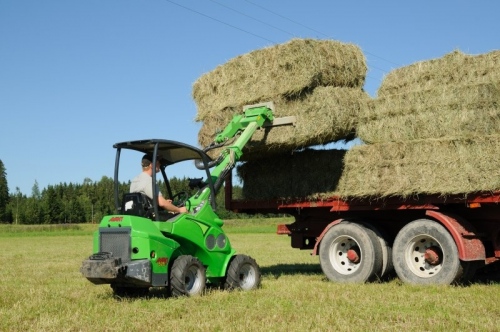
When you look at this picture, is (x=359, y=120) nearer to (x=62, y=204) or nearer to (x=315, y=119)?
(x=315, y=119)

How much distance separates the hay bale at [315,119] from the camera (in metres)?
11.7

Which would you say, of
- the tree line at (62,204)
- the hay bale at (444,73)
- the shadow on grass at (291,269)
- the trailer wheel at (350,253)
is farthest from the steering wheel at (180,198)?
the tree line at (62,204)

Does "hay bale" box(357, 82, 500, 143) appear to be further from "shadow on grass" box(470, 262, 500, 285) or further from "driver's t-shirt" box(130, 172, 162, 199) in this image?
"driver's t-shirt" box(130, 172, 162, 199)

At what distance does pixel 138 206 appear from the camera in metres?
9.45

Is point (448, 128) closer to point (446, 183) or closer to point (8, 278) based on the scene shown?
point (446, 183)

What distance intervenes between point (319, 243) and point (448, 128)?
3.25 metres

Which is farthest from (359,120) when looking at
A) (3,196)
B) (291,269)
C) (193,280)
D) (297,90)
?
(3,196)

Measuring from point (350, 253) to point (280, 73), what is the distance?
3445 mm

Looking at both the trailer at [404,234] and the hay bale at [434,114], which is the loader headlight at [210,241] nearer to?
the trailer at [404,234]

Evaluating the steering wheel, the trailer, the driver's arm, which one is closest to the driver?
the driver's arm

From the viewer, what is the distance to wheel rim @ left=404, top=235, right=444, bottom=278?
10945 millimetres

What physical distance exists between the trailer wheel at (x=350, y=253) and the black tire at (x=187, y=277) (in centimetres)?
323

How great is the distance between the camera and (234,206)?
14125 millimetres

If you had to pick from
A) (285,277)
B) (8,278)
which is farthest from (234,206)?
(8,278)
